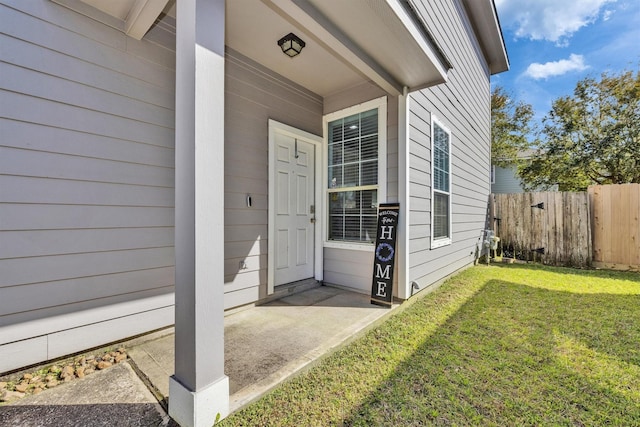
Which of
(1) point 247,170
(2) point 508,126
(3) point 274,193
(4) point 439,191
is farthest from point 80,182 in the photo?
(2) point 508,126

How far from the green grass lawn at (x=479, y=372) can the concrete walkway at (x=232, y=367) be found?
140 millimetres

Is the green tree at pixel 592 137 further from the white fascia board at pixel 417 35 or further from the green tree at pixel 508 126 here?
the white fascia board at pixel 417 35

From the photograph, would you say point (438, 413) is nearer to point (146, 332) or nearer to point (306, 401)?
point (306, 401)

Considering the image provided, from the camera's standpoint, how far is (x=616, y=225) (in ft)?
17.6

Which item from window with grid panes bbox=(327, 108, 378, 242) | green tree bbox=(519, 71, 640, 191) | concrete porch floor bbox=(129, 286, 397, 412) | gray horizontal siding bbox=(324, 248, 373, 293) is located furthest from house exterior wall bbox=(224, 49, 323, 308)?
green tree bbox=(519, 71, 640, 191)

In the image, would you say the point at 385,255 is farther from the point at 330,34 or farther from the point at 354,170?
the point at 330,34

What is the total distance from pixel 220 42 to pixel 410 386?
2324mm

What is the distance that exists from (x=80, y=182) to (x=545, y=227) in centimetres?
776

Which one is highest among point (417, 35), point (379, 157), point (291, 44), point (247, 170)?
point (291, 44)

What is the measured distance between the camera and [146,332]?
2.33 metres

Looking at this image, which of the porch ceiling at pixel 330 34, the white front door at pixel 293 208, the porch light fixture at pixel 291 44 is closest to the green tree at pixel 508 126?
the porch ceiling at pixel 330 34

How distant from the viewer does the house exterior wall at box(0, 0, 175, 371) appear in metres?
1.80

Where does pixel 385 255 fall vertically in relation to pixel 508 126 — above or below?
below

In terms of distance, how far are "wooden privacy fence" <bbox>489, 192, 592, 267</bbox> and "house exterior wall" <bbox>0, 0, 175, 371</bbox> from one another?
7.09 meters
